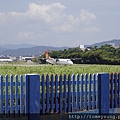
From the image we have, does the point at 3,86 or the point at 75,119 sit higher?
the point at 3,86

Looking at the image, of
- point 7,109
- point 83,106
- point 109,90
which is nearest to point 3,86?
point 7,109

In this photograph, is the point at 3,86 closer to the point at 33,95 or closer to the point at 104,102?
the point at 33,95

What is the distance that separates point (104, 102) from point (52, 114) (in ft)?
5.03

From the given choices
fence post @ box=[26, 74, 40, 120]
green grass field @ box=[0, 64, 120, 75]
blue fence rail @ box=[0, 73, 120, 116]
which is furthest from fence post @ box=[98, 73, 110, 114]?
green grass field @ box=[0, 64, 120, 75]

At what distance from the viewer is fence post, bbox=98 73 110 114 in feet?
30.0

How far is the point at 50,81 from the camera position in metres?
8.50

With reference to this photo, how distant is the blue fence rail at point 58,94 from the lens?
8055 mm

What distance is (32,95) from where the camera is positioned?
8.10 m

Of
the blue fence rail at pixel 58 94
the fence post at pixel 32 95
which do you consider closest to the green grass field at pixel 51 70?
the blue fence rail at pixel 58 94

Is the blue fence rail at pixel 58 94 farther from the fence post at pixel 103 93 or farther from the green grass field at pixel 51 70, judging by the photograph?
the green grass field at pixel 51 70

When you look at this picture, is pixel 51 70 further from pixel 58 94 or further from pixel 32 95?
pixel 32 95

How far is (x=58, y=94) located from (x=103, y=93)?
133cm

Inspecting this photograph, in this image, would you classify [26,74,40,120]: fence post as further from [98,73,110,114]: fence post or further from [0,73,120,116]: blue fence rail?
[98,73,110,114]: fence post

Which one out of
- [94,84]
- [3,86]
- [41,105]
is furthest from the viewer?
[94,84]
